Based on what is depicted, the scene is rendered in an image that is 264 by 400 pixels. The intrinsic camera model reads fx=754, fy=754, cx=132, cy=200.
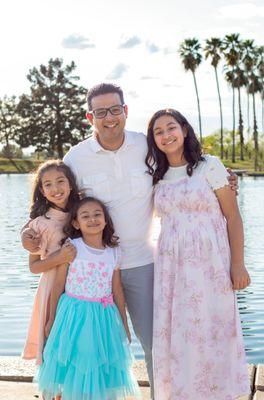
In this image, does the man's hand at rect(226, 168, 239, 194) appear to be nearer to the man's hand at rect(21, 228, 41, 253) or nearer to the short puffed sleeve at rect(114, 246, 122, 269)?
the short puffed sleeve at rect(114, 246, 122, 269)

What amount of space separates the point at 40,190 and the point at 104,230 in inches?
17.3

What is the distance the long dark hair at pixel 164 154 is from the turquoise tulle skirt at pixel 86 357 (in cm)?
81

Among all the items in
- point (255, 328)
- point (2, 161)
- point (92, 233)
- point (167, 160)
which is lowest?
point (255, 328)

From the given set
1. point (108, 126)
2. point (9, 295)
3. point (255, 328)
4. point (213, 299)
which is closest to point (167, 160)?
point (108, 126)

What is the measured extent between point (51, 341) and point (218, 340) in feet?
3.03

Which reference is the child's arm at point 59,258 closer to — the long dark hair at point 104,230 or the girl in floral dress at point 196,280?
the long dark hair at point 104,230

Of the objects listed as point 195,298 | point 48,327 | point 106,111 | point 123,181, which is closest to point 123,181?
point 123,181

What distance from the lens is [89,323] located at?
13.2 feet

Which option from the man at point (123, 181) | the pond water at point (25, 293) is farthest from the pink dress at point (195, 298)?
the pond water at point (25, 293)

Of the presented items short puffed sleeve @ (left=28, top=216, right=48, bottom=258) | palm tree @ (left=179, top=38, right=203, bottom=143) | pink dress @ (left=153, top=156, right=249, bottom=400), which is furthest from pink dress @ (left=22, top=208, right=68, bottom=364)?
palm tree @ (left=179, top=38, right=203, bottom=143)

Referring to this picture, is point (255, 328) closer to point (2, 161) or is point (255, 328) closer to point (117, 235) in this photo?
point (117, 235)

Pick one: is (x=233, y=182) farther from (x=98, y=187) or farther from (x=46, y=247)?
(x=46, y=247)

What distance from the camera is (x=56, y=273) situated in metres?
4.18

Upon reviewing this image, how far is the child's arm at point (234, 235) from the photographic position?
4141 mm
